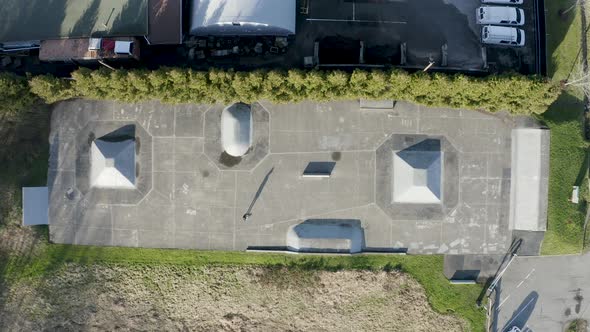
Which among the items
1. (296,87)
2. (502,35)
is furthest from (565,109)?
(296,87)

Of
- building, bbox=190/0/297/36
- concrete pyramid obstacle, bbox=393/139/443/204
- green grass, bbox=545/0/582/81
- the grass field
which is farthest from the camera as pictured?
green grass, bbox=545/0/582/81

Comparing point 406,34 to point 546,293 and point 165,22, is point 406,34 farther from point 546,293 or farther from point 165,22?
point 546,293

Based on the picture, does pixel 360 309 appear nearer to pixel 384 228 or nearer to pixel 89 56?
pixel 384 228

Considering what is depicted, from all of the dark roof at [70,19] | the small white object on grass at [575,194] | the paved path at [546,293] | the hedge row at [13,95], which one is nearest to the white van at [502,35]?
the small white object on grass at [575,194]

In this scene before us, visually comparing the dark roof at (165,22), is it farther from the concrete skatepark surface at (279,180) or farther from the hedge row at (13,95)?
the hedge row at (13,95)

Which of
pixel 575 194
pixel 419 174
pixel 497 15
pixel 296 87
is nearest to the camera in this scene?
pixel 296 87

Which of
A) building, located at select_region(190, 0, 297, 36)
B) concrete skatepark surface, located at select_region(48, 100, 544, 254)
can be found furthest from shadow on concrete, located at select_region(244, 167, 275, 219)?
building, located at select_region(190, 0, 297, 36)

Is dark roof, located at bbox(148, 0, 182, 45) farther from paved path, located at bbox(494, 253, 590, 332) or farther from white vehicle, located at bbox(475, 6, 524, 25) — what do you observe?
paved path, located at bbox(494, 253, 590, 332)
